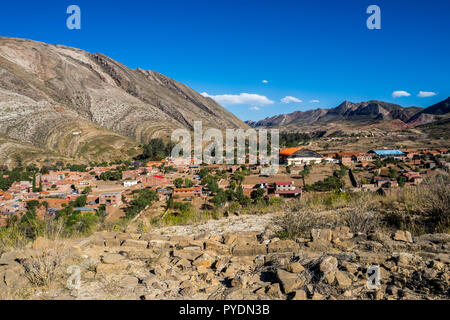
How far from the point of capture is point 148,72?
133 m

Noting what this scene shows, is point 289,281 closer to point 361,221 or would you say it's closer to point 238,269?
point 238,269

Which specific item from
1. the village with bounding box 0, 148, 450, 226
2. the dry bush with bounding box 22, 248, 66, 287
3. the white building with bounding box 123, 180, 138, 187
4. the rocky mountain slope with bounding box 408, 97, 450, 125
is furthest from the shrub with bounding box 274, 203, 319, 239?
the rocky mountain slope with bounding box 408, 97, 450, 125

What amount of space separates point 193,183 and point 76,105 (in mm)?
58150

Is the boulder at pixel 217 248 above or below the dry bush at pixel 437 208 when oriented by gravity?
below

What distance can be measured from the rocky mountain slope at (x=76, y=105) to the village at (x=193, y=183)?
48.5 feet

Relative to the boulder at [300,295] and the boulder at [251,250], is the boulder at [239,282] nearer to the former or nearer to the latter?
the boulder at [300,295]

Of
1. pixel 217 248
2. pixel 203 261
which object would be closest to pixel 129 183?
pixel 217 248

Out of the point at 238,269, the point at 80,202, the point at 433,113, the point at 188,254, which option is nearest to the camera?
the point at 238,269

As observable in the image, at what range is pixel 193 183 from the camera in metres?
28.6

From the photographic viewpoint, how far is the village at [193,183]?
20.9 meters

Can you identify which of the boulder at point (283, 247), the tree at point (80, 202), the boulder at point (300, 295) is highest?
the boulder at point (300, 295)

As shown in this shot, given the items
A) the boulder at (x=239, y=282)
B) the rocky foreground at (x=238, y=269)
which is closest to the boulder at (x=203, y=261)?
the rocky foreground at (x=238, y=269)
